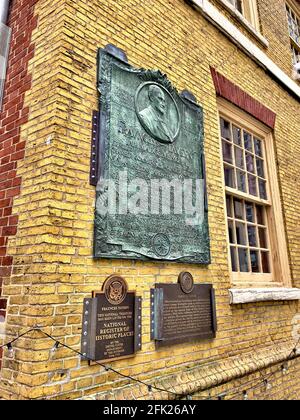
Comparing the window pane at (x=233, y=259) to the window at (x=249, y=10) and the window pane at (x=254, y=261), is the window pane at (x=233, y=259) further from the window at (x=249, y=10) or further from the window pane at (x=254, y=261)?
the window at (x=249, y=10)

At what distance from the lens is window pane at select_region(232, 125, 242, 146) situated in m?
4.86

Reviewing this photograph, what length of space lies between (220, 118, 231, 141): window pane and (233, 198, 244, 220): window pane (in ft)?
3.10

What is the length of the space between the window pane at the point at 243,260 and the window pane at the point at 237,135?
1664 millimetres

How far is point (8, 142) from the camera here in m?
2.95

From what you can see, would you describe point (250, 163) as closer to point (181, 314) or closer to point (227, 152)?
point (227, 152)

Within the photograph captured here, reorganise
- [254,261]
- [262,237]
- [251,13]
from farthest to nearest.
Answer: [251,13]
[262,237]
[254,261]

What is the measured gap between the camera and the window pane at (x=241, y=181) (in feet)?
15.4

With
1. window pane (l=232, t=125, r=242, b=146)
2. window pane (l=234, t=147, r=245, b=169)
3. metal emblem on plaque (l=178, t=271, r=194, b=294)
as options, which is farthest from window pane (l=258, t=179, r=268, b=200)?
metal emblem on plaque (l=178, t=271, r=194, b=294)

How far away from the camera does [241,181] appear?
15.6 ft

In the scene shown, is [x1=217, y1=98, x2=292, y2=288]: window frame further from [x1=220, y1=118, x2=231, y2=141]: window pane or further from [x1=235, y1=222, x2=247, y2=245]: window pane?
[x1=235, y1=222, x2=247, y2=245]: window pane

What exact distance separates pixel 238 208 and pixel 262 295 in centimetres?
127

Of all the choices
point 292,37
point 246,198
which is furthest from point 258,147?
point 292,37

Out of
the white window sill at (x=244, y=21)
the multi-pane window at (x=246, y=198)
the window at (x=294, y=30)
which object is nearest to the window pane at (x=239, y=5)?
the white window sill at (x=244, y=21)
